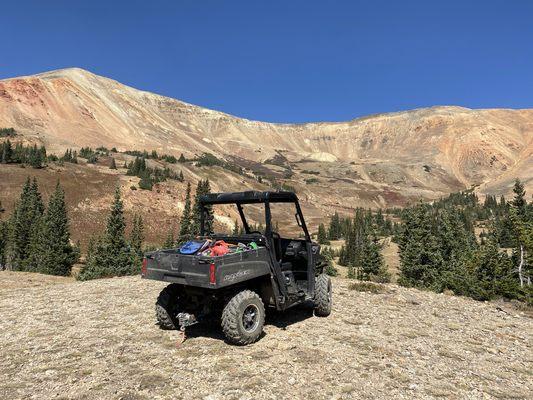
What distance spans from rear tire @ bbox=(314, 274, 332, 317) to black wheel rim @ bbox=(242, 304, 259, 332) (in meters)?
2.48

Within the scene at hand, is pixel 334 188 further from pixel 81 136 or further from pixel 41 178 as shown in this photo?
pixel 41 178

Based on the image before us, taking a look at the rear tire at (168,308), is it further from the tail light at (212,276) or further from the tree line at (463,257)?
the tree line at (463,257)

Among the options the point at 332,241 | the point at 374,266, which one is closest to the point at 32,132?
the point at 332,241

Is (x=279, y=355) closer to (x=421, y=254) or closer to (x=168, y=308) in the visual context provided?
(x=168, y=308)

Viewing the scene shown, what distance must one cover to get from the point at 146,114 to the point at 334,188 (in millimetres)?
94635

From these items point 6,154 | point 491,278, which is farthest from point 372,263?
point 6,154

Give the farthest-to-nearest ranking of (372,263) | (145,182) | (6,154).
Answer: (145,182) → (6,154) → (372,263)

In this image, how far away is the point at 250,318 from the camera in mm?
8750

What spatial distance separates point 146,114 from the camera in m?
189

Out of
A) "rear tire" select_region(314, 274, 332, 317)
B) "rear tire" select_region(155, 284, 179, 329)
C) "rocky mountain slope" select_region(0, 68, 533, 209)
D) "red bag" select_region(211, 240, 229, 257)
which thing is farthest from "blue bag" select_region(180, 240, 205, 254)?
"rocky mountain slope" select_region(0, 68, 533, 209)

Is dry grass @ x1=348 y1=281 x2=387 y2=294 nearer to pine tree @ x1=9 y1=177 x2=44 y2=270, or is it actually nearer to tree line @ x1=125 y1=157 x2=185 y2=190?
pine tree @ x1=9 y1=177 x2=44 y2=270

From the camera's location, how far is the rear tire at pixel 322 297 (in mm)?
10773

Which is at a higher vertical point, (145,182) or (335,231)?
(145,182)

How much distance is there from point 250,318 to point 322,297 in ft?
8.99
